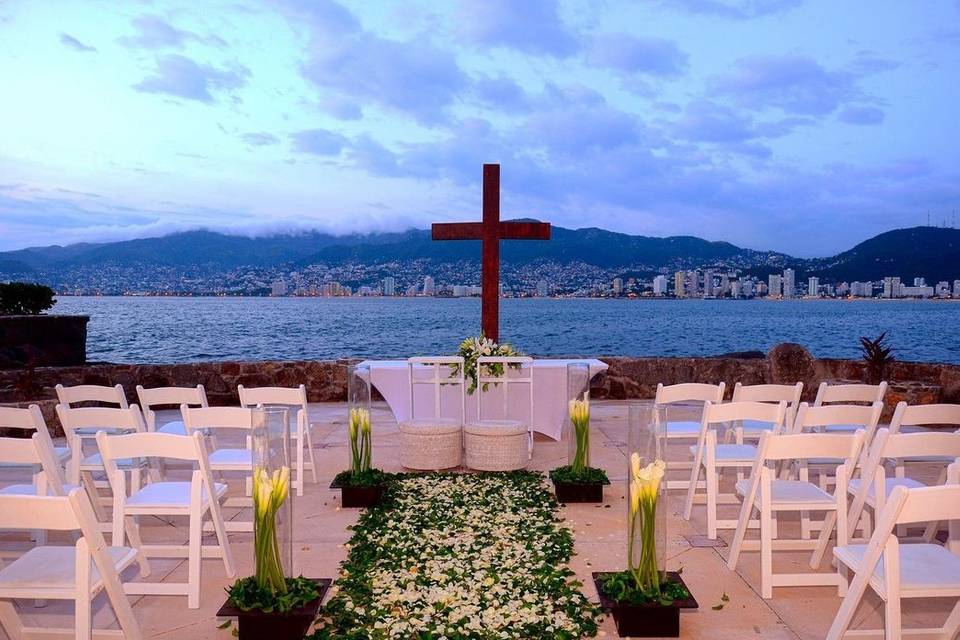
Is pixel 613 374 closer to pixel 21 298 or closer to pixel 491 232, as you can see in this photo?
pixel 491 232

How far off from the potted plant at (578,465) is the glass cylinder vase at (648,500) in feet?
6.75

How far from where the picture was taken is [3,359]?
10.9 metres

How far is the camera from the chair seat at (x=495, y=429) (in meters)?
5.85

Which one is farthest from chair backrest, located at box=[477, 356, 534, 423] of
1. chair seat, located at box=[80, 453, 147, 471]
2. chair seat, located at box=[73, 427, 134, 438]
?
chair seat, located at box=[80, 453, 147, 471]

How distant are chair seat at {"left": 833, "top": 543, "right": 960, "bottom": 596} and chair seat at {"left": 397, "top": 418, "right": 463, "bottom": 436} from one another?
347cm

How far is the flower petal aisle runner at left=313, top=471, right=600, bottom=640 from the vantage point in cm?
306

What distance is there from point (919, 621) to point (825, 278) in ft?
272

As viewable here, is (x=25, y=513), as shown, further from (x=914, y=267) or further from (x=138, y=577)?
(x=914, y=267)

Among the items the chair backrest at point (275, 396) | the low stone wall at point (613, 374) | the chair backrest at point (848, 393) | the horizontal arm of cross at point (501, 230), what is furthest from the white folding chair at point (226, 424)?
the low stone wall at point (613, 374)

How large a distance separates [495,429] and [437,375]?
1.10 meters

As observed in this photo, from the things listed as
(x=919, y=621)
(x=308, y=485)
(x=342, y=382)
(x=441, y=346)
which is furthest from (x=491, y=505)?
(x=441, y=346)

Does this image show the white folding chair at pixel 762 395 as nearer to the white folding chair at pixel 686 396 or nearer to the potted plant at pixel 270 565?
the white folding chair at pixel 686 396

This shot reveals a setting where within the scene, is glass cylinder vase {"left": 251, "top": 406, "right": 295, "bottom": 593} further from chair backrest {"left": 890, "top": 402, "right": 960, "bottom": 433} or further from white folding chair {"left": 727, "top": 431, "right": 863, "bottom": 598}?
chair backrest {"left": 890, "top": 402, "right": 960, "bottom": 433}

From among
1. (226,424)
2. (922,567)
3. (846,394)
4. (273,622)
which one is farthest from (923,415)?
(226,424)
